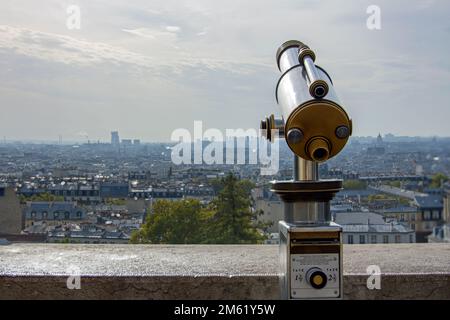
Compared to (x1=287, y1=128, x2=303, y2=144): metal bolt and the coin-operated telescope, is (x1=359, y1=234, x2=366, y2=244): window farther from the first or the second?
(x1=287, y1=128, x2=303, y2=144): metal bolt

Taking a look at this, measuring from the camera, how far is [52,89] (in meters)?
2.93

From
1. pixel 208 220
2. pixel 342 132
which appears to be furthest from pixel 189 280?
pixel 342 132

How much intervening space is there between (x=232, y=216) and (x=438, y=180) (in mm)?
947

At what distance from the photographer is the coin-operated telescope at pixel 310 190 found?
158cm

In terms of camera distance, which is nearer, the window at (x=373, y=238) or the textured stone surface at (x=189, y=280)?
the textured stone surface at (x=189, y=280)

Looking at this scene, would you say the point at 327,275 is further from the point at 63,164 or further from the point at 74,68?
the point at 74,68

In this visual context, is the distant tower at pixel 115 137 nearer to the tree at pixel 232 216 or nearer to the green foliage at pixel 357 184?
the tree at pixel 232 216

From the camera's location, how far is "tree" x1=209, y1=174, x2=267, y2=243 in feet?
8.86

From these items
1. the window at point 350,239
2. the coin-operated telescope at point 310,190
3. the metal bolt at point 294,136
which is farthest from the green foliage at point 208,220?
the metal bolt at point 294,136

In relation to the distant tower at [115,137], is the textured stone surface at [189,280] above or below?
below

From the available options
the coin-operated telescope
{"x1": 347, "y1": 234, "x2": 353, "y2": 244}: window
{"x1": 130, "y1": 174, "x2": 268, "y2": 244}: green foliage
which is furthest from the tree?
the coin-operated telescope

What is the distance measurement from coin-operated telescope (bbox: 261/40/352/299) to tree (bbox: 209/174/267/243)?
3.17 feet

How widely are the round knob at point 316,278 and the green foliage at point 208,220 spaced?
1.04 m

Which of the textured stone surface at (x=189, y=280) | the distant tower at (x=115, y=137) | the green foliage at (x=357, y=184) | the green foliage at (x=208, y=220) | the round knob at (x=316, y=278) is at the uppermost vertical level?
the distant tower at (x=115, y=137)
